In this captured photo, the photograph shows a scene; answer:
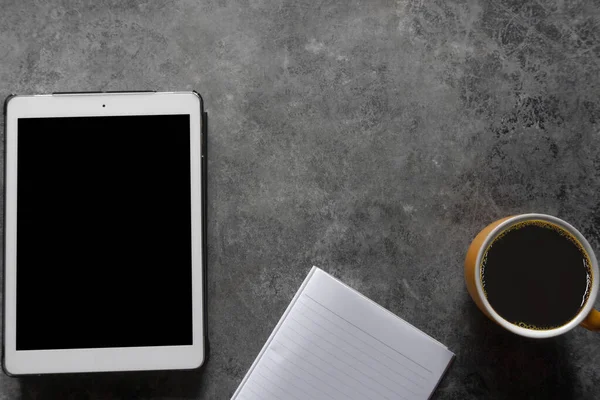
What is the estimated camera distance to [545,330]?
62cm

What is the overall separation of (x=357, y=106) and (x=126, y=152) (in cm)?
32

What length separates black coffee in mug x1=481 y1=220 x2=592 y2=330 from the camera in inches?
24.4

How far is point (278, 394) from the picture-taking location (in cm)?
69

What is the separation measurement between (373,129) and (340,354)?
31 centimetres

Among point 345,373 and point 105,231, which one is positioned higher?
point 105,231

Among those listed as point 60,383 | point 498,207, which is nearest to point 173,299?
point 60,383

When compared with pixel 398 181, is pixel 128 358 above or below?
below

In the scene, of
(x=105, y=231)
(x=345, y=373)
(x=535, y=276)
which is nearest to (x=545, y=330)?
(x=535, y=276)

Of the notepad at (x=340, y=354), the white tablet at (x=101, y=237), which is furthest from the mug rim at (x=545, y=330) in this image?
the white tablet at (x=101, y=237)

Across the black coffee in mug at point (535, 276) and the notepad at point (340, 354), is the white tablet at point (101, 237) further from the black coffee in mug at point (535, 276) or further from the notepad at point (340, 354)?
the black coffee in mug at point (535, 276)

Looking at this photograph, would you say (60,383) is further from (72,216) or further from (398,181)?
(398,181)

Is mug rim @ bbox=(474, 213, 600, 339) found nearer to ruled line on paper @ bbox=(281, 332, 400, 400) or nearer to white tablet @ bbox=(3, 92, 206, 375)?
ruled line on paper @ bbox=(281, 332, 400, 400)

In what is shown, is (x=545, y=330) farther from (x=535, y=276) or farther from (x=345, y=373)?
(x=345, y=373)

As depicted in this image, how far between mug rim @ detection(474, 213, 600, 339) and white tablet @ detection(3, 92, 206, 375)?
348 mm
